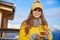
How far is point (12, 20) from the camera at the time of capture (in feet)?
12.1

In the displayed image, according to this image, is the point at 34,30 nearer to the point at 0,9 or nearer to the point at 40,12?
the point at 40,12

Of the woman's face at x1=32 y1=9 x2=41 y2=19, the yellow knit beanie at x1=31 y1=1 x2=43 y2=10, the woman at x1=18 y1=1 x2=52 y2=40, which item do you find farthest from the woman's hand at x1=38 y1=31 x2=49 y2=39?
the yellow knit beanie at x1=31 y1=1 x2=43 y2=10

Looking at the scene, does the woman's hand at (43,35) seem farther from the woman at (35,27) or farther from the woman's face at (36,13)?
the woman's face at (36,13)

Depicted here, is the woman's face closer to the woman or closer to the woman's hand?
the woman

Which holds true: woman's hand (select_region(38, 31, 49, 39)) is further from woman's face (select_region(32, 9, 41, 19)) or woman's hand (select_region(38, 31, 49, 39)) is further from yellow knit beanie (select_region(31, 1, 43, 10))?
yellow knit beanie (select_region(31, 1, 43, 10))

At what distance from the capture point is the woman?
3.44 metres

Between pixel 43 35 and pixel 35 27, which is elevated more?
pixel 35 27

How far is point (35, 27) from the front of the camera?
3.50m

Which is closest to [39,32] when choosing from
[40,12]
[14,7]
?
[40,12]

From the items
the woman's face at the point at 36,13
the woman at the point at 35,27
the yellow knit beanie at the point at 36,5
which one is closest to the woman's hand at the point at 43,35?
the woman at the point at 35,27

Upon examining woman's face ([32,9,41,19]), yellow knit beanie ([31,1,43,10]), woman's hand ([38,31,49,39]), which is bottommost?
woman's hand ([38,31,49,39])

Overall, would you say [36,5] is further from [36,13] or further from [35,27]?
[35,27]

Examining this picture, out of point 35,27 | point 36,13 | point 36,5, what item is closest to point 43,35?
point 35,27

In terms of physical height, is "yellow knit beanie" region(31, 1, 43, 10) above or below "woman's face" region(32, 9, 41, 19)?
above
